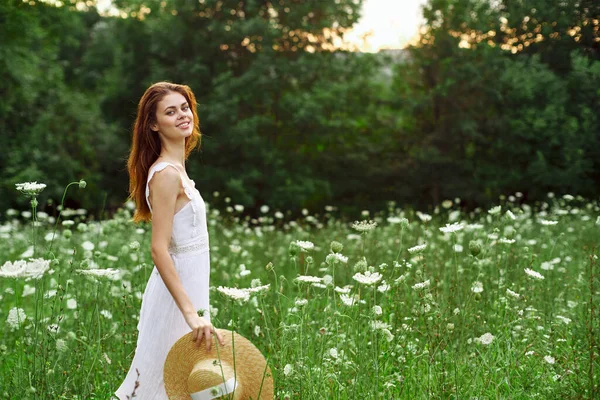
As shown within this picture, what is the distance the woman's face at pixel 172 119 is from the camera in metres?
2.90

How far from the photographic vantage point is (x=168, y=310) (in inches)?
109

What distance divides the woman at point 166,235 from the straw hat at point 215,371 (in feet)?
0.42

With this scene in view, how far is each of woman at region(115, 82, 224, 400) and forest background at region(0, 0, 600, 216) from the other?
48.8 ft

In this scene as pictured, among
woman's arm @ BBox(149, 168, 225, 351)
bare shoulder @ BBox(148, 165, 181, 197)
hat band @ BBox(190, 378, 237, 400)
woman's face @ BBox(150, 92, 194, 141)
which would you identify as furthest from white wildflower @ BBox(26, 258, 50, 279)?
woman's face @ BBox(150, 92, 194, 141)

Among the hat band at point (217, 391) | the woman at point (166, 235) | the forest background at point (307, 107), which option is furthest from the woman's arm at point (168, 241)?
the forest background at point (307, 107)

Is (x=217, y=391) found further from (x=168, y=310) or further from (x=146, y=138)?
(x=146, y=138)

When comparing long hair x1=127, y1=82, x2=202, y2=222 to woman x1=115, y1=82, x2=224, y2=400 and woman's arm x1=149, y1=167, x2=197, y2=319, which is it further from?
woman's arm x1=149, y1=167, x2=197, y2=319

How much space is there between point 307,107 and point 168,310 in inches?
639

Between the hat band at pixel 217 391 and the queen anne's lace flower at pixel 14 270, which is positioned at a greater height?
the queen anne's lace flower at pixel 14 270

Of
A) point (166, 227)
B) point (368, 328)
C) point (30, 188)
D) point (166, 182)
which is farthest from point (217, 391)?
point (368, 328)

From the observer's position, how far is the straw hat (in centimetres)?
233

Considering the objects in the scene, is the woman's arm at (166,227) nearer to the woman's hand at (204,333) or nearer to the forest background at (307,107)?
the woman's hand at (204,333)

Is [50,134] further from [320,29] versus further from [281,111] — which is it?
[320,29]

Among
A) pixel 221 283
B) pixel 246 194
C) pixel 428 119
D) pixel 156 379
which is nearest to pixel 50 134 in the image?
pixel 246 194
